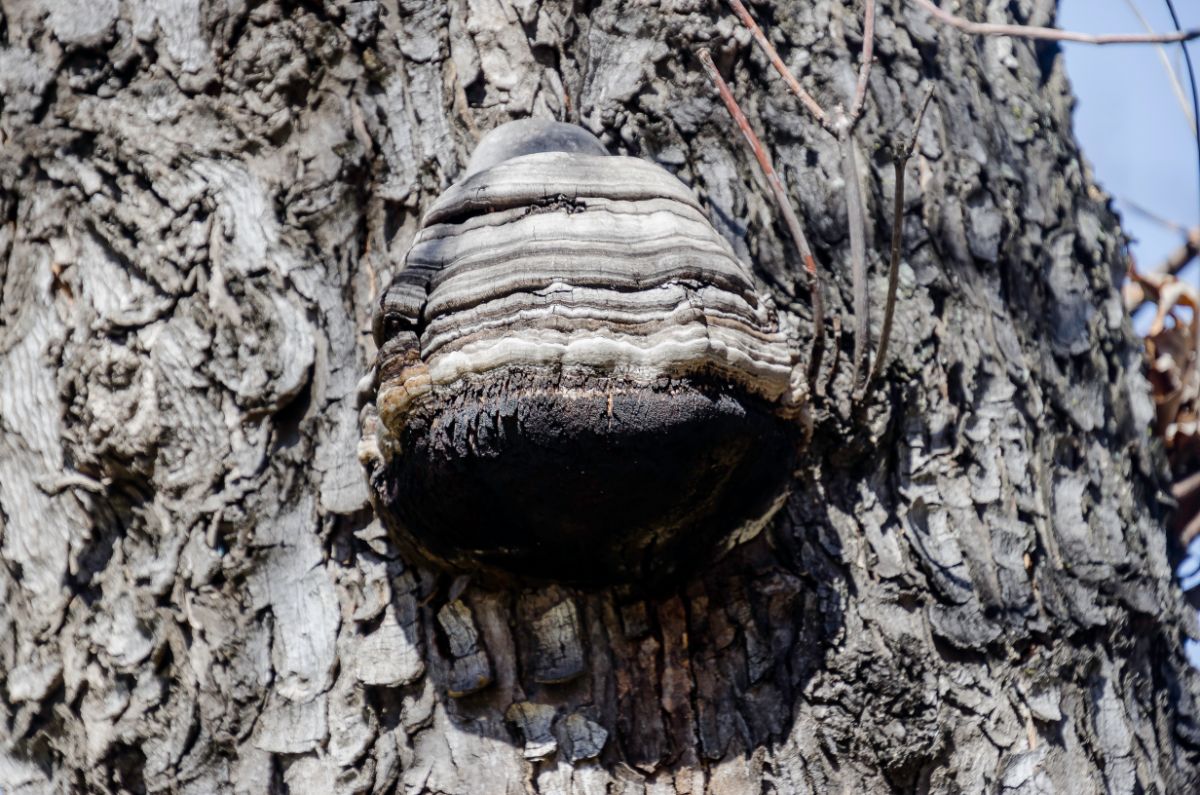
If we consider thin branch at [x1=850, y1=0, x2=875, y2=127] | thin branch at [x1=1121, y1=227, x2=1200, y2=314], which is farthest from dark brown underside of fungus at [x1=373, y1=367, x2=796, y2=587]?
thin branch at [x1=1121, y1=227, x2=1200, y2=314]

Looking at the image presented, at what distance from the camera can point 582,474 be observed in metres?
1.89

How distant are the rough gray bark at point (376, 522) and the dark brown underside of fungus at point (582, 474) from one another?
0.53 ft

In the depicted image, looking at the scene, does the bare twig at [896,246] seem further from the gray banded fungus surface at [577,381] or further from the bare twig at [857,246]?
the gray banded fungus surface at [577,381]

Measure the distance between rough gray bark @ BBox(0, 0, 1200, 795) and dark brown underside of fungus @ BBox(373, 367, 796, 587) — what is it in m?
0.16

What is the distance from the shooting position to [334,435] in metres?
2.37

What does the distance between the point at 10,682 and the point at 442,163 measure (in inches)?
57.9

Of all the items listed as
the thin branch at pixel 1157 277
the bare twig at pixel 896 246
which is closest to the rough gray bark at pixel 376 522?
the bare twig at pixel 896 246

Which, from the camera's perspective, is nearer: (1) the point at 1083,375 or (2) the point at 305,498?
(2) the point at 305,498

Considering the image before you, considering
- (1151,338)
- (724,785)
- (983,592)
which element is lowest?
(724,785)

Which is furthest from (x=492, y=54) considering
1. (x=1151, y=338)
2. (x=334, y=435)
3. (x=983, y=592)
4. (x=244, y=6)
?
(x=1151, y=338)

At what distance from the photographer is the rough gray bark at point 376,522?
2.17 m

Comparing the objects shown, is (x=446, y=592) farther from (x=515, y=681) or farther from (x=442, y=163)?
(x=442, y=163)

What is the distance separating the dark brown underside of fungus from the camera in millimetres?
1835

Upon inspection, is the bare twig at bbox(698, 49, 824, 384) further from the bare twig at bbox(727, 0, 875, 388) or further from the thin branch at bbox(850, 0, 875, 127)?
the thin branch at bbox(850, 0, 875, 127)
